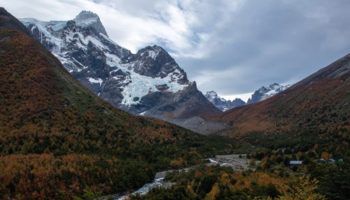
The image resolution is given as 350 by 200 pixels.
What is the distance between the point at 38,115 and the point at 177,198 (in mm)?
43539

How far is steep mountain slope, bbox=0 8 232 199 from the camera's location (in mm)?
49781

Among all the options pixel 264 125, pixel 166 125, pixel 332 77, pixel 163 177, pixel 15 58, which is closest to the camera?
pixel 163 177

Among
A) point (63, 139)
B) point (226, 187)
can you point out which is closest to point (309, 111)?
point (63, 139)

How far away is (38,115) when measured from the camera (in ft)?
260

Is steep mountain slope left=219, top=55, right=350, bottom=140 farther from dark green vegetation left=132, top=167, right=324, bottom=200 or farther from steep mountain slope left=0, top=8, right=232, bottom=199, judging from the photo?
dark green vegetation left=132, top=167, right=324, bottom=200

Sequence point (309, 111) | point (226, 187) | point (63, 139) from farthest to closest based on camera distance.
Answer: point (309, 111), point (63, 139), point (226, 187)

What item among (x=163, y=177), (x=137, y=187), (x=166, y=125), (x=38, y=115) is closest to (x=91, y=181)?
(x=137, y=187)

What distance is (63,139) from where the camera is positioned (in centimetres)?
7056

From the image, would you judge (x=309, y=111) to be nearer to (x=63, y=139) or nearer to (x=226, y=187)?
(x=63, y=139)

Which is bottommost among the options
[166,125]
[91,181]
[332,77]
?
[91,181]

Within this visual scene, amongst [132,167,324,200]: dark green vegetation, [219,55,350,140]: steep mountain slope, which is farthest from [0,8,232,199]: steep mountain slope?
[219,55,350,140]: steep mountain slope

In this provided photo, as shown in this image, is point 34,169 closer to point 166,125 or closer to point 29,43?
point 166,125

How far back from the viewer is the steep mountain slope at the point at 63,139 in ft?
163

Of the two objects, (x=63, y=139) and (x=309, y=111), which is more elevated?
(x=309, y=111)
